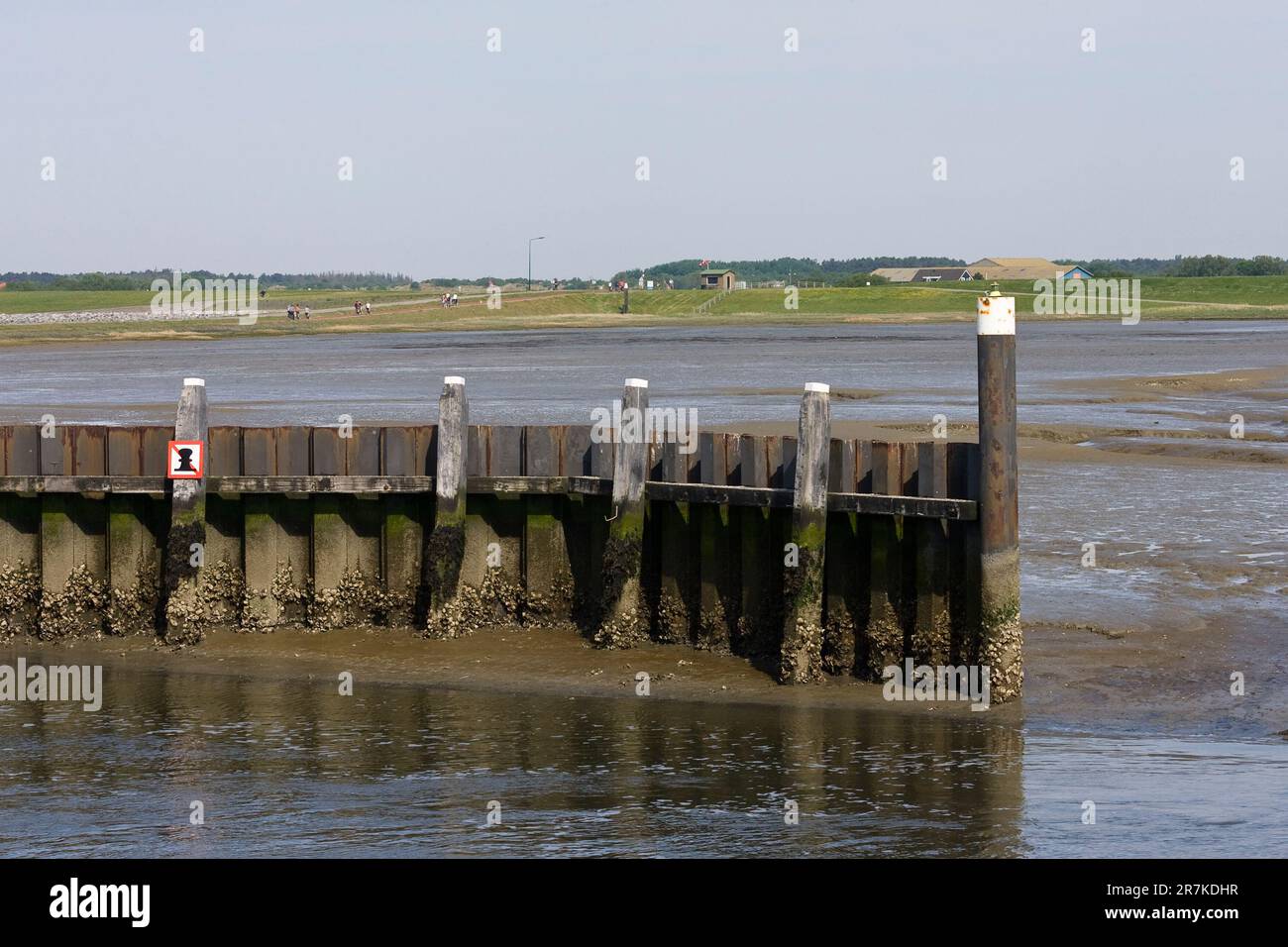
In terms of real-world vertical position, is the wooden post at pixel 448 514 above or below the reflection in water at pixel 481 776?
above

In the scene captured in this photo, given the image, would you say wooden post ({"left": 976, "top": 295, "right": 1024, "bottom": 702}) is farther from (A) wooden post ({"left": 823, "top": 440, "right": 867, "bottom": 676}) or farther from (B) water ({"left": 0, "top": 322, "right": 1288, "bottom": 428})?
(B) water ({"left": 0, "top": 322, "right": 1288, "bottom": 428})

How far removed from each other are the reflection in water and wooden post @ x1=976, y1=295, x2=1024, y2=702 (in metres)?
0.83

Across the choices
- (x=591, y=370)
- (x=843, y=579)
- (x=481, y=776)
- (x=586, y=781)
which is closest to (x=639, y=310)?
(x=591, y=370)

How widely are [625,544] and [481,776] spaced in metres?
4.15

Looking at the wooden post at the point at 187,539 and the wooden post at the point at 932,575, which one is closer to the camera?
the wooden post at the point at 932,575

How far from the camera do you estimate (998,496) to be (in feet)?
46.5

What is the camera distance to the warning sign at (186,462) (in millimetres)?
16562

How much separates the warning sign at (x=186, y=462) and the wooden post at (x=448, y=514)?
2.32 meters

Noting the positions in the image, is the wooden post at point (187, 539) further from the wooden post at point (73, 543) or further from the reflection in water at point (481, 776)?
the reflection in water at point (481, 776)

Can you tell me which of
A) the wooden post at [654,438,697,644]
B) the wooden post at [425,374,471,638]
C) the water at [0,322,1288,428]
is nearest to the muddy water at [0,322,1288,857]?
the wooden post at [425,374,471,638]

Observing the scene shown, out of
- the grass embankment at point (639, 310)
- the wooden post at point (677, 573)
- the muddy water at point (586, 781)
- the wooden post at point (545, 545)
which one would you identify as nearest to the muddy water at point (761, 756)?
the muddy water at point (586, 781)

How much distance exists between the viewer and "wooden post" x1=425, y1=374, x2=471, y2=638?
54.4ft

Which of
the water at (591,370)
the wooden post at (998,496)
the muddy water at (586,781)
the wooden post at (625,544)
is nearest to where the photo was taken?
the muddy water at (586,781)
